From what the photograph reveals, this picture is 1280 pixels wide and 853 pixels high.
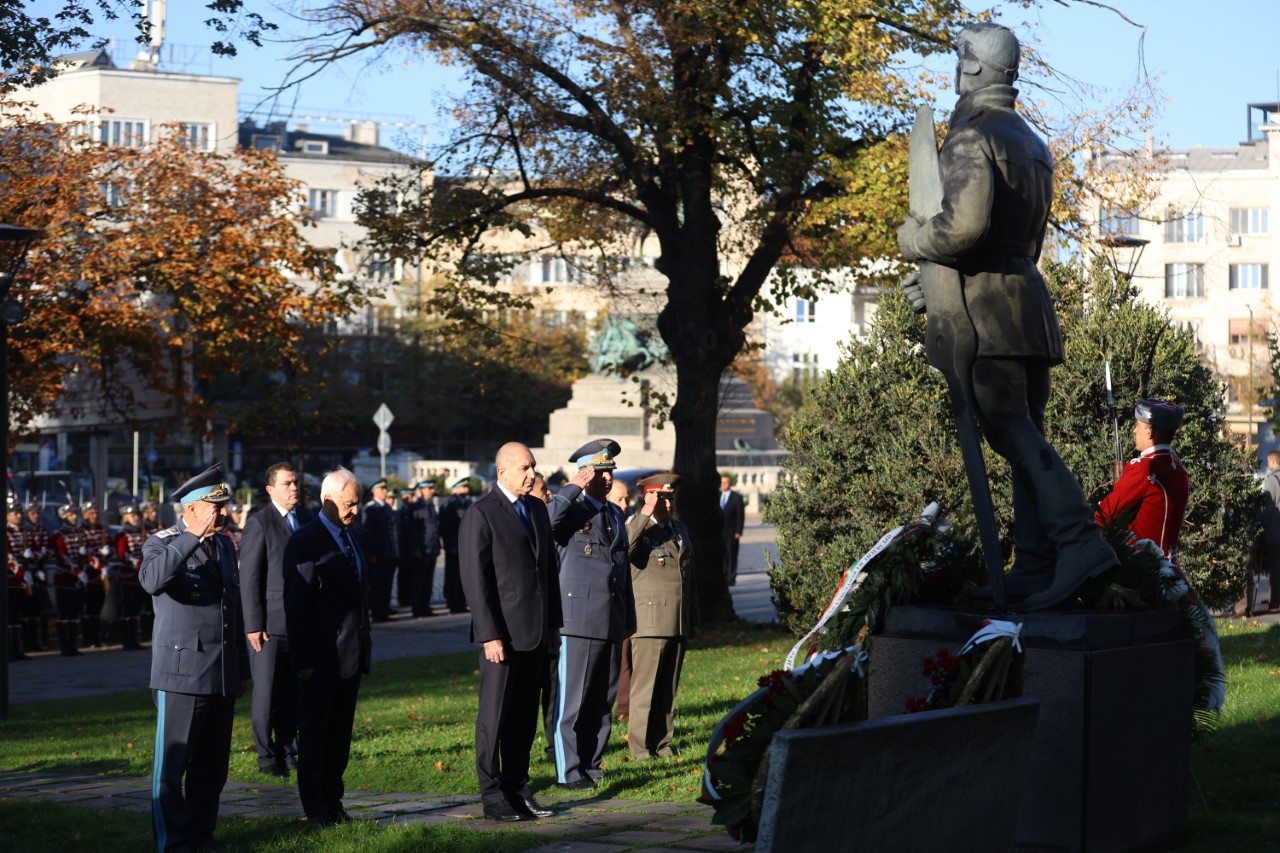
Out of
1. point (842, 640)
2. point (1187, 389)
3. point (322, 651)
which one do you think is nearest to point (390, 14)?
point (1187, 389)

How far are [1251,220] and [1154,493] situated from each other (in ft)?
281

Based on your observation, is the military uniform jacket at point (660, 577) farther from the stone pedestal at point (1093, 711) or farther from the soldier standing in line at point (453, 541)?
the soldier standing in line at point (453, 541)

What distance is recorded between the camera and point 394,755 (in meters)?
11.6

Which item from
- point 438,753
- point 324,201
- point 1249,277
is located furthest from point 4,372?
point 324,201

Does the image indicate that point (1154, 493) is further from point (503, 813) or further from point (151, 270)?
point (151, 270)

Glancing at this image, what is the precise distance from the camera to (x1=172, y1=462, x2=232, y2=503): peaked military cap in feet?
27.8

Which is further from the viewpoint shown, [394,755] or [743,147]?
[743,147]

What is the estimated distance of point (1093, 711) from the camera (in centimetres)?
648

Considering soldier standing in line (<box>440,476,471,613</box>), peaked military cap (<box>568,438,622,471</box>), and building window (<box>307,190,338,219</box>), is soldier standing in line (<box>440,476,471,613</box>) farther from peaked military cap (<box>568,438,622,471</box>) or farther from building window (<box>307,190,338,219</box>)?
building window (<box>307,190,338,219</box>)

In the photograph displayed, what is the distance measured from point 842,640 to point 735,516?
2168cm

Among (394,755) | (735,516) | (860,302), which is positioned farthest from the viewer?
(860,302)

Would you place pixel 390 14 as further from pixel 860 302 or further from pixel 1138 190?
pixel 860 302

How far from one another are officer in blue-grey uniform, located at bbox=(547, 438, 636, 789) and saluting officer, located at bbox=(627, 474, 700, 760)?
345 millimetres

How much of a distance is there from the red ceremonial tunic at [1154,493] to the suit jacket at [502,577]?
10.1 feet
